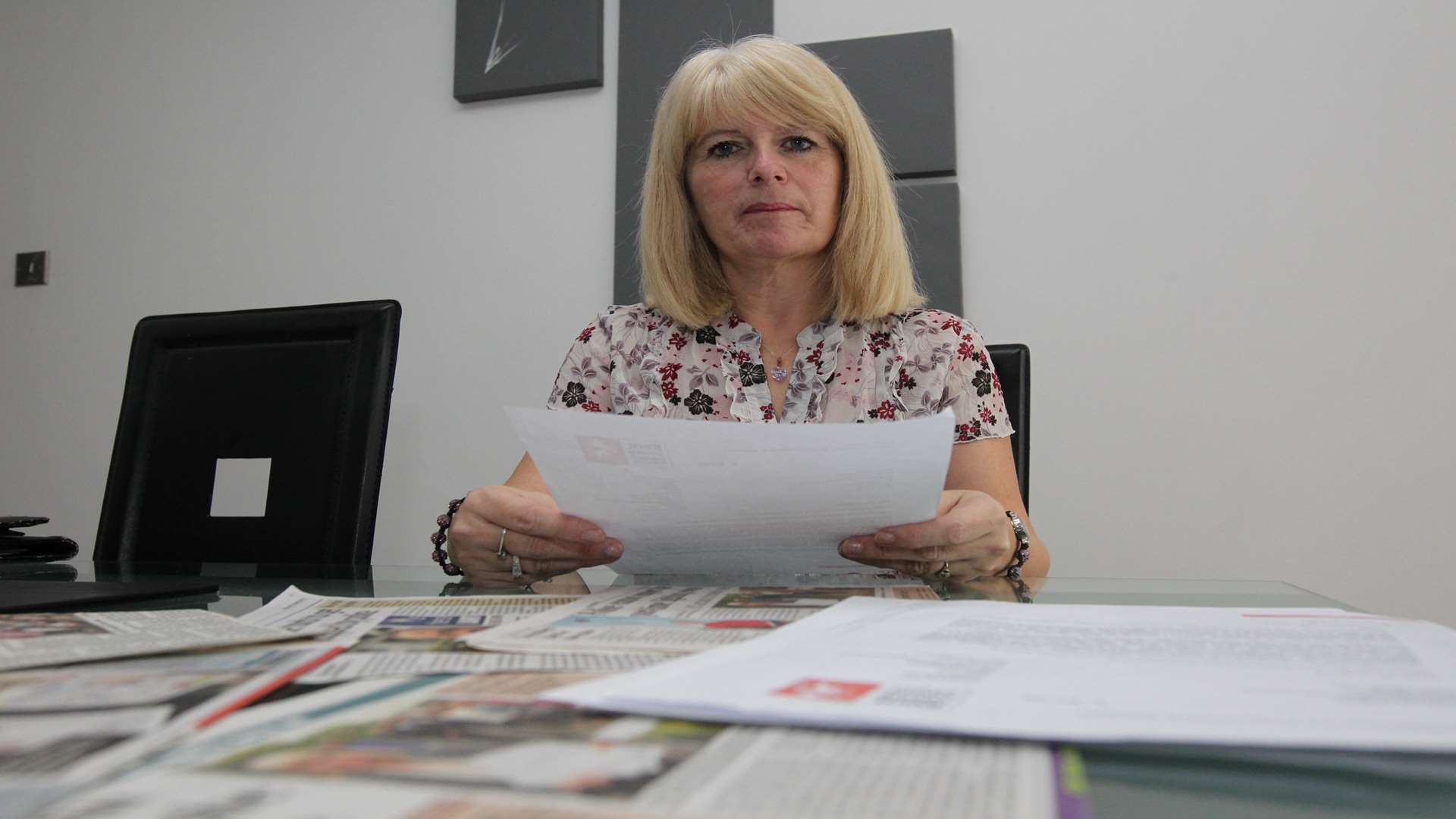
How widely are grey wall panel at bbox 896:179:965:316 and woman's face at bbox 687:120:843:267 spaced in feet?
1.98

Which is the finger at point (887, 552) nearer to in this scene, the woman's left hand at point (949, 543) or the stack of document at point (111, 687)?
the woman's left hand at point (949, 543)

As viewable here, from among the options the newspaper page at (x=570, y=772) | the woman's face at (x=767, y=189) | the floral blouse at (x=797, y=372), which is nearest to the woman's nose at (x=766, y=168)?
the woman's face at (x=767, y=189)

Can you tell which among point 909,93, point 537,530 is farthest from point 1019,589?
point 909,93

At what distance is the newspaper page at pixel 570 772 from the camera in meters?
0.23

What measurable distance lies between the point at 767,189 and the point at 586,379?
1.24 feet

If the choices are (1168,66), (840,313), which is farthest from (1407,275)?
(840,313)

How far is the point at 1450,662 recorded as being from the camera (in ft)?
1.34

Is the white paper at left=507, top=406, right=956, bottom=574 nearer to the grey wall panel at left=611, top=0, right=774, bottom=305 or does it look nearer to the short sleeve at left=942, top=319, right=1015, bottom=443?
the short sleeve at left=942, top=319, right=1015, bottom=443

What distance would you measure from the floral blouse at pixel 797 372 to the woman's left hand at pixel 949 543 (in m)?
0.44

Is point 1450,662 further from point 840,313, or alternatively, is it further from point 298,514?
point 298,514

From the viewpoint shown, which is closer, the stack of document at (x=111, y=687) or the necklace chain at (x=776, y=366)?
the stack of document at (x=111, y=687)

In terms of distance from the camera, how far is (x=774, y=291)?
1482mm

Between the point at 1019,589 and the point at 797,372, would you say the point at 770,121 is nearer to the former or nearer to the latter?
the point at 797,372

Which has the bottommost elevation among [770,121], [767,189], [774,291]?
[774,291]
